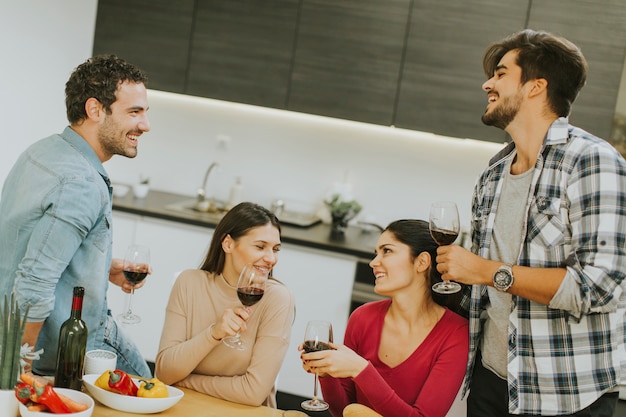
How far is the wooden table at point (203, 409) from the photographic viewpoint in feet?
6.46

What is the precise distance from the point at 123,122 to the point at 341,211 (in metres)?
2.27

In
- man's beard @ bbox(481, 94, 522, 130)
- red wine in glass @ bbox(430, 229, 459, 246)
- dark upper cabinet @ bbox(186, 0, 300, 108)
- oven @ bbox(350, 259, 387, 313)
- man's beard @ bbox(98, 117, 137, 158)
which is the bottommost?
oven @ bbox(350, 259, 387, 313)

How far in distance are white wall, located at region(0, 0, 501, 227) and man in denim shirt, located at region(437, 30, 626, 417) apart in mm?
2074

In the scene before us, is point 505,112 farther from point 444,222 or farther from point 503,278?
point 503,278

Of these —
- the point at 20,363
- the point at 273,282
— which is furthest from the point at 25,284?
the point at 273,282

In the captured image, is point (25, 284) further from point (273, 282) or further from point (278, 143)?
point (278, 143)

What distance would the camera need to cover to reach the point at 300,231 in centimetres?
444

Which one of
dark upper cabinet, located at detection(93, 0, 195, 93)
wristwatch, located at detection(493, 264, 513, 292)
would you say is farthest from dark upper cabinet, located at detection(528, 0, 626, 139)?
wristwatch, located at detection(493, 264, 513, 292)

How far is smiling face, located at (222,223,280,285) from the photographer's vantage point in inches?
107

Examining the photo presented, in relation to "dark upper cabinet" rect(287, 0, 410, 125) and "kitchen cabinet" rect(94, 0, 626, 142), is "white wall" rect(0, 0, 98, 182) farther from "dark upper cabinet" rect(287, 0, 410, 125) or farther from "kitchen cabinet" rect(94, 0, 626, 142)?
"dark upper cabinet" rect(287, 0, 410, 125)

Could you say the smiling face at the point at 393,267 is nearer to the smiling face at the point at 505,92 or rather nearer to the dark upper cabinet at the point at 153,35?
the smiling face at the point at 505,92

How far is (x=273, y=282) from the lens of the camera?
271 centimetres

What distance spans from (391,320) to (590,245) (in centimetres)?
78

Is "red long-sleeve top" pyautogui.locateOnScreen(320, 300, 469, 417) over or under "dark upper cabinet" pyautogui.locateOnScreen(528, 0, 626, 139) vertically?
under
